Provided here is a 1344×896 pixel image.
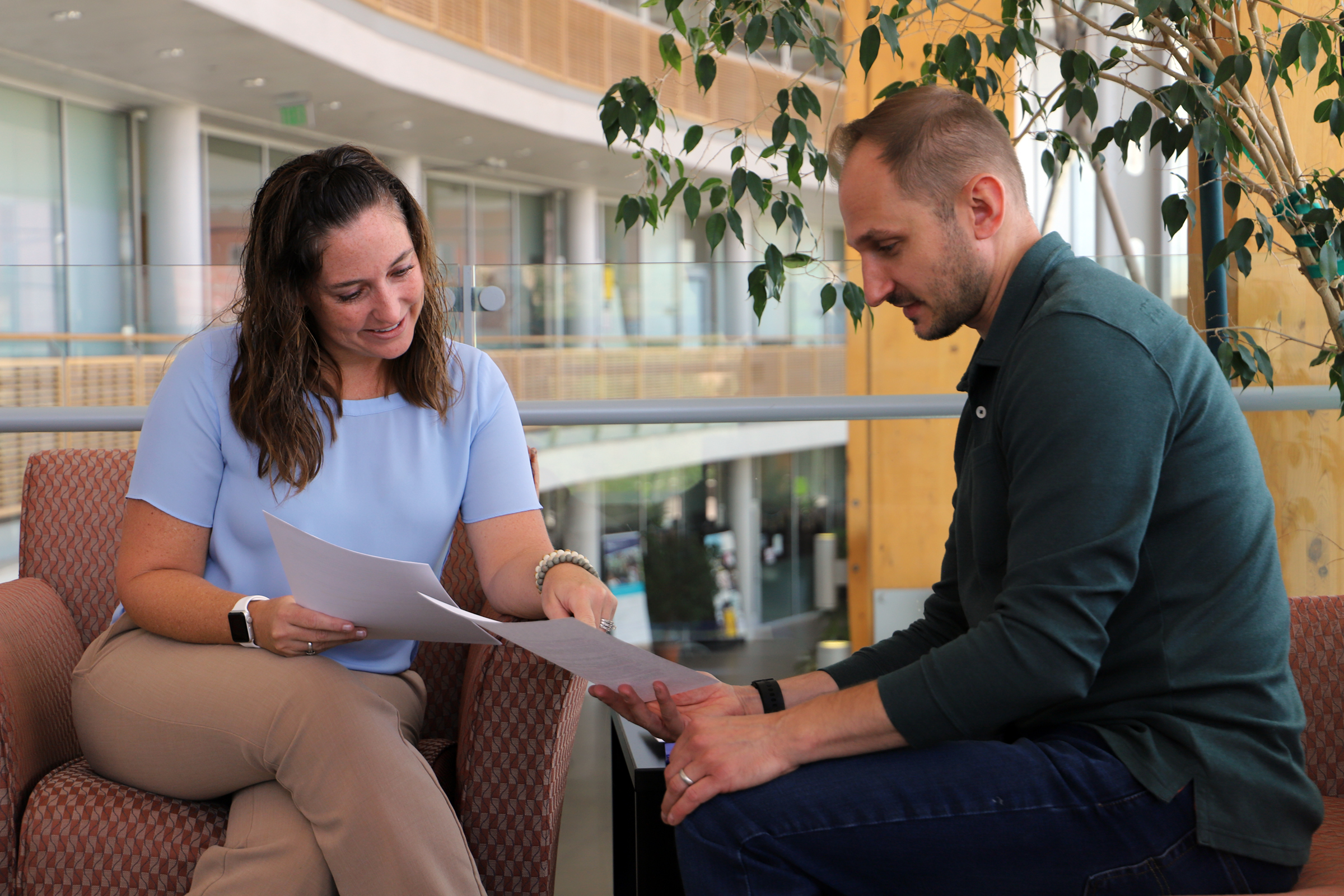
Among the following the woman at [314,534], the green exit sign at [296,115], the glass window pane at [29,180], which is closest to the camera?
the woman at [314,534]

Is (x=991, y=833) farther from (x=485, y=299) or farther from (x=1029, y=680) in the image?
(x=485, y=299)

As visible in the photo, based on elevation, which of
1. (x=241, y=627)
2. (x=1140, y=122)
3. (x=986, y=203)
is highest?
(x=1140, y=122)

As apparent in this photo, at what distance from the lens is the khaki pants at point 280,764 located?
1.28 meters

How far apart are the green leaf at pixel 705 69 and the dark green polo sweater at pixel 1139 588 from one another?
120 centimetres

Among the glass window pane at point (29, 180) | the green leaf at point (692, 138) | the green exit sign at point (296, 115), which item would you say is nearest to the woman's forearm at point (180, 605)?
the green leaf at point (692, 138)

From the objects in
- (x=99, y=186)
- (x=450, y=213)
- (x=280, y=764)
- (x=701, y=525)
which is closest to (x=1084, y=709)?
(x=280, y=764)

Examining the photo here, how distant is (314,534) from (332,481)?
8 cm

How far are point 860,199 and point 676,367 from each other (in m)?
1.71

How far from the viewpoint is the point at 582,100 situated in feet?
34.5

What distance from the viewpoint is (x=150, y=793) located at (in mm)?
1438

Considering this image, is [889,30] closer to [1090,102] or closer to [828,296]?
[1090,102]

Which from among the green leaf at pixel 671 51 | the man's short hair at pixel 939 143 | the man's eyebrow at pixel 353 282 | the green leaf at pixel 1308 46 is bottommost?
the man's eyebrow at pixel 353 282

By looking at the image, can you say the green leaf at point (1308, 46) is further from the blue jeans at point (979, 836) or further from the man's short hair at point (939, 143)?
the blue jeans at point (979, 836)

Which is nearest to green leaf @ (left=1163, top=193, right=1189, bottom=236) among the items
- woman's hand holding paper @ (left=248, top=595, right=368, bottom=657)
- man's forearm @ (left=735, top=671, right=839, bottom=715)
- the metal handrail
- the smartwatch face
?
the metal handrail
